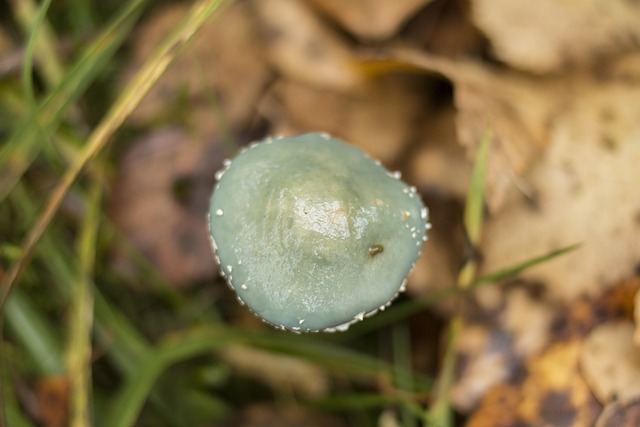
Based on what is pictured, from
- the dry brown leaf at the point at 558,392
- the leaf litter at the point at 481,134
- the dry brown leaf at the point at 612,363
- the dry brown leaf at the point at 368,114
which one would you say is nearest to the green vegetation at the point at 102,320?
the leaf litter at the point at 481,134

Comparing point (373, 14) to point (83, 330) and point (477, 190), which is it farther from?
point (83, 330)

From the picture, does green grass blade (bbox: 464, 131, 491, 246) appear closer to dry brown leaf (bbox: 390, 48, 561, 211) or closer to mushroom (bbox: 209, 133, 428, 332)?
dry brown leaf (bbox: 390, 48, 561, 211)

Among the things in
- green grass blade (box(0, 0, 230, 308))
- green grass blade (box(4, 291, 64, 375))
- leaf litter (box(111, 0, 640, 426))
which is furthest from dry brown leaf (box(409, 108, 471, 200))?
green grass blade (box(4, 291, 64, 375))

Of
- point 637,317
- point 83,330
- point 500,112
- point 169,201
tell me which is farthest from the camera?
point 169,201

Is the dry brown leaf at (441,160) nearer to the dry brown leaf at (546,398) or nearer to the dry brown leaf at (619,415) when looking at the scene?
the dry brown leaf at (546,398)

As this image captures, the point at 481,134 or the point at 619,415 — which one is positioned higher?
the point at 481,134

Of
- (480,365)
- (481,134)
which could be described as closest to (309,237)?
(481,134)
